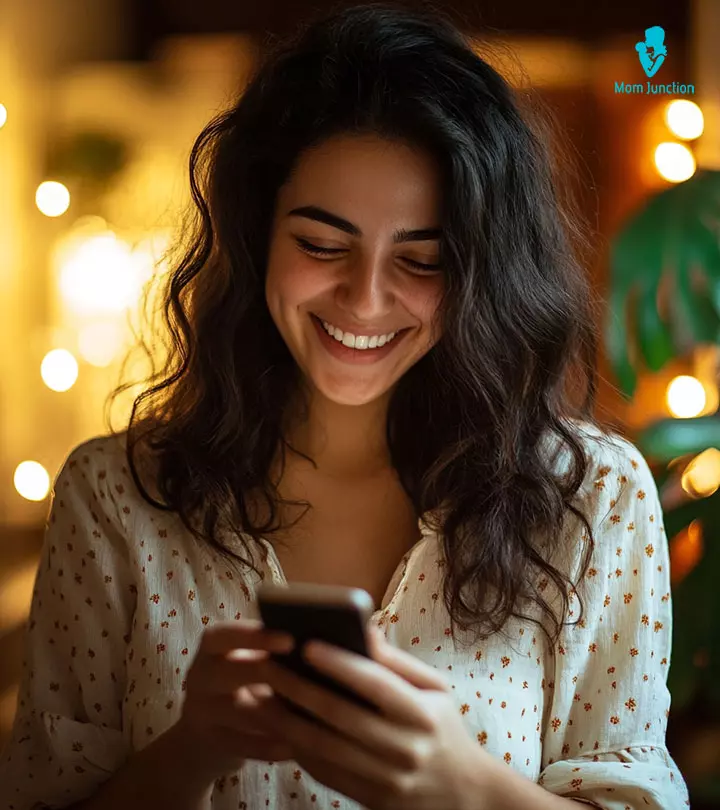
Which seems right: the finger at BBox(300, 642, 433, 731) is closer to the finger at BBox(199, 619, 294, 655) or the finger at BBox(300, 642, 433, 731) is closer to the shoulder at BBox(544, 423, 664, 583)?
the finger at BBox(199, 619, 294, 655)

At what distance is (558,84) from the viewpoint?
110 inches

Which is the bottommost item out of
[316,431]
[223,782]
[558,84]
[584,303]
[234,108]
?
[223,782]

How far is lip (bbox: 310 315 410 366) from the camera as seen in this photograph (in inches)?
46.4

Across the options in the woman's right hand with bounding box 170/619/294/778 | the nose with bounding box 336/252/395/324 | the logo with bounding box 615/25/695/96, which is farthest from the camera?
the logo with bounding box 615/25/695/96

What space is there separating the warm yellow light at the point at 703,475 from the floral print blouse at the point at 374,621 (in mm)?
718

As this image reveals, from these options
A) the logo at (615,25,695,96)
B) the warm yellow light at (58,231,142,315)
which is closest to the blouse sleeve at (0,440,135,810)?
the warm yellow light at (58,231,142,315)

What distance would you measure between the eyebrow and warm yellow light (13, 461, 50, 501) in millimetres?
1930

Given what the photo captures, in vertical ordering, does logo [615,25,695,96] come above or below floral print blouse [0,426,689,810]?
above

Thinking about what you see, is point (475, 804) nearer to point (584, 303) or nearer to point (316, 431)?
point (316, 431)

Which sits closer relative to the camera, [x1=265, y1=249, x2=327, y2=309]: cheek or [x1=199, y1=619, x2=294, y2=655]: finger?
[x1=199, y1=619, x2=294, y2=655]: finger

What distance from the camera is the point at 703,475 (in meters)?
2.28

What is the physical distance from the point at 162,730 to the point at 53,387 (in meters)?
1.98

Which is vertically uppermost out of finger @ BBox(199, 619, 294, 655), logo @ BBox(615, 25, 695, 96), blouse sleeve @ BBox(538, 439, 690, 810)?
logo @ BBox(615, 25, 695, 96)

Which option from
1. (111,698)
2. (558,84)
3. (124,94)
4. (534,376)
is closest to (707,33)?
(558,84)
